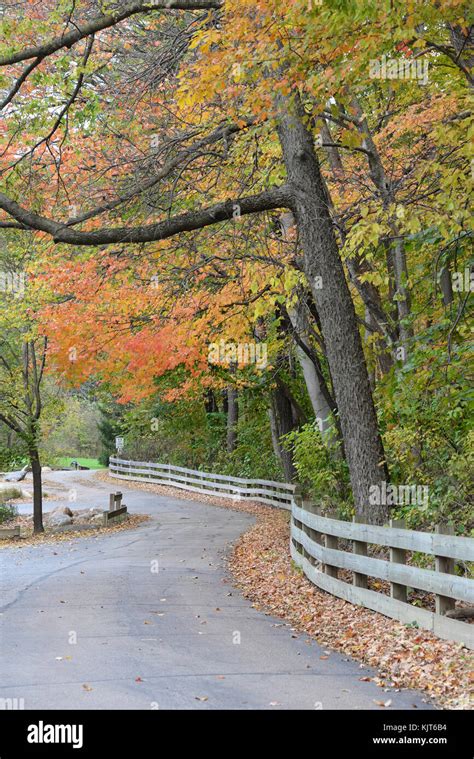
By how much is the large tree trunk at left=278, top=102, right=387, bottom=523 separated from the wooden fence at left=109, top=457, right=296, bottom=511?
13167 millimetres

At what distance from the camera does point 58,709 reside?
221 inches

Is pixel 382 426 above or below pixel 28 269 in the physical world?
below

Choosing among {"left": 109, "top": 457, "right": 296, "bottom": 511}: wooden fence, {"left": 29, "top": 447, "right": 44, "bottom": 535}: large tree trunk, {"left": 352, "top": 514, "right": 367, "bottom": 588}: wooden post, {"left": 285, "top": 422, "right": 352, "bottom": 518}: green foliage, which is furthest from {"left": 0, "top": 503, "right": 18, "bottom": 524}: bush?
{"left": 352, "top": 514, "right": 367, "bottom": 588}: wooden post

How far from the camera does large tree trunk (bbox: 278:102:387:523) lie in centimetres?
1095

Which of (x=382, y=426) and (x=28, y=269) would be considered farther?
(x=28, y=269)

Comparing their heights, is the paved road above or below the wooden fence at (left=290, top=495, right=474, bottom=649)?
below

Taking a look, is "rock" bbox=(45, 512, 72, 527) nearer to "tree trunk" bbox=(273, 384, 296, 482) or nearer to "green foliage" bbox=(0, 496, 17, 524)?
"green foliage" bbox=(0, 496, 17, 524)

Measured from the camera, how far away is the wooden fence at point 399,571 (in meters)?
7.18

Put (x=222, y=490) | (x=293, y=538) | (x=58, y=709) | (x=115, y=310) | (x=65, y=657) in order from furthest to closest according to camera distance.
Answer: (x=222, y=490)
(x=115, y=310)
(x=293, y=538)
(x=65, y=657)
(x=58, y=709)

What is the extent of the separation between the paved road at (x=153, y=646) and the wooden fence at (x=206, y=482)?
11.9 metres

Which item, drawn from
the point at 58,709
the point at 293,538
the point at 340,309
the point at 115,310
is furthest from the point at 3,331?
the point at 58,709

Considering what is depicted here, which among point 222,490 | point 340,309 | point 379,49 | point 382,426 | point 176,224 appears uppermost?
point 379,49

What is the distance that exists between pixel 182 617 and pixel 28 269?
11.6 m

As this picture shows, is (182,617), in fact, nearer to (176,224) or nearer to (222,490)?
(176,224)
